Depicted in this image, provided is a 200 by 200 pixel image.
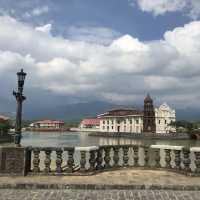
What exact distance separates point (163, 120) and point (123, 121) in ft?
60.4

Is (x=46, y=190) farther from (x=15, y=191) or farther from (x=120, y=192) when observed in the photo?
(x=120, y=192)

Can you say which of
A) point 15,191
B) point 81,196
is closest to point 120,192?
point 81,196

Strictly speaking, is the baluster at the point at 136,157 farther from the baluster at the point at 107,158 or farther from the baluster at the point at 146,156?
the baluster at the point at 107,158

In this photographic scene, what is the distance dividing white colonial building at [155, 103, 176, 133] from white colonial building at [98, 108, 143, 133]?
6.72 meters

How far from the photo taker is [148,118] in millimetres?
127812

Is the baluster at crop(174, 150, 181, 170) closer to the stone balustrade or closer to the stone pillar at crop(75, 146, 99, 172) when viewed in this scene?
the stone balustrade

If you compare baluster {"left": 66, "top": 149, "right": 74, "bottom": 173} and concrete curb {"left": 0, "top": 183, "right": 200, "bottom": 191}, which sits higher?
baluster {"left": 66, "top": 149, "right": 74, "bottom": 173}

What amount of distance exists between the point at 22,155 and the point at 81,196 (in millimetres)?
3240

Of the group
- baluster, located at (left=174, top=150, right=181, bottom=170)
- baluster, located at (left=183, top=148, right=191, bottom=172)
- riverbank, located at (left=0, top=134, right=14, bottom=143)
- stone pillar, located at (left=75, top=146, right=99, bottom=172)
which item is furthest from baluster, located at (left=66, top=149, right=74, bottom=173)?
riverbank, located at (left=0, top=134, right=14, bottom=143)

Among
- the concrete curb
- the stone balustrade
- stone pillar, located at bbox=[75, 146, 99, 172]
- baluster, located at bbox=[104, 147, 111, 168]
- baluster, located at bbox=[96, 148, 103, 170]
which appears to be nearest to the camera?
the concrete curb

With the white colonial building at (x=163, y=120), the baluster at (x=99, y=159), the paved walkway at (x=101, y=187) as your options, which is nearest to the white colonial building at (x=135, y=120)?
the white colonial building at (x=163, y=120)

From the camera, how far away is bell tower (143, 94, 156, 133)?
127 meters

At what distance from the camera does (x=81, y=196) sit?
9.46 meters

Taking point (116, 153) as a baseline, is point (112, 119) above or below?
above
